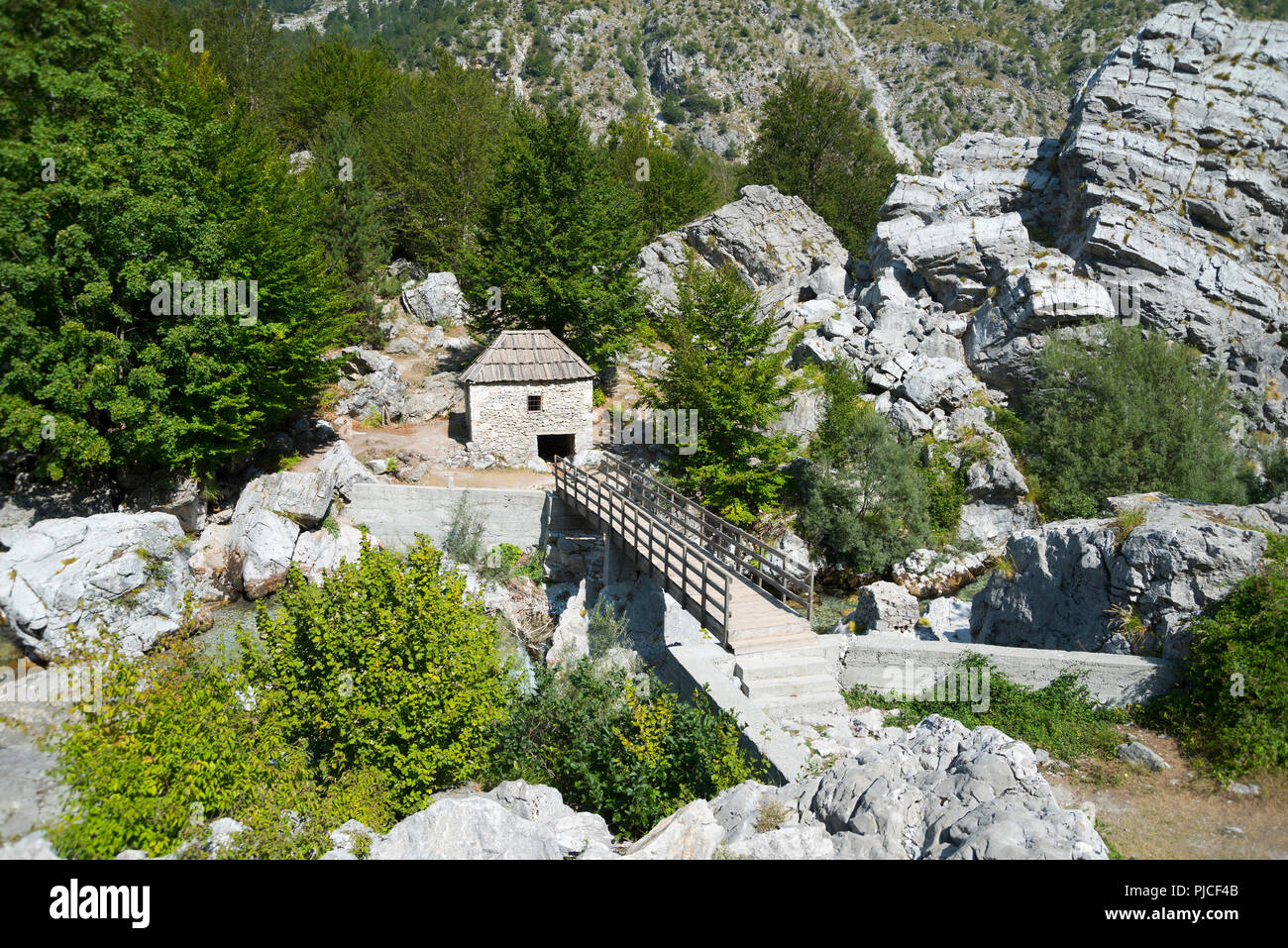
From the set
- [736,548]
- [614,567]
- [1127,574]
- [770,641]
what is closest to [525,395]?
[614,567]

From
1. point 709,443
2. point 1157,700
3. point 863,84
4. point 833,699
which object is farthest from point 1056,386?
point 863,84

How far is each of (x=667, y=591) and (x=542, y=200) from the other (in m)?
20.5

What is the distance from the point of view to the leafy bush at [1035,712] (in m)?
10.2

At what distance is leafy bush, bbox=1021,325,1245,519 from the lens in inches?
869

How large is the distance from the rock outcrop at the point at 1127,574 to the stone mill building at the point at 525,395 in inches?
594

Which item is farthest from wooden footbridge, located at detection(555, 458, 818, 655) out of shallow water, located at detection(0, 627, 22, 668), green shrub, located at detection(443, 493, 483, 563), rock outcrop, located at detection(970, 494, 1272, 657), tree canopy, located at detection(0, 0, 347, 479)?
shallow water, located at detection(0, 627, 22, 668)

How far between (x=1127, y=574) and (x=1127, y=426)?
515 inches

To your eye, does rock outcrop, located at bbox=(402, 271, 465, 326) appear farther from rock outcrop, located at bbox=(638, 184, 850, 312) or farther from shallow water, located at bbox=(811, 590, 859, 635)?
shallow water, located at bbox=(811, 590, 859, 635)

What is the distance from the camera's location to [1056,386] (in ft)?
84.1

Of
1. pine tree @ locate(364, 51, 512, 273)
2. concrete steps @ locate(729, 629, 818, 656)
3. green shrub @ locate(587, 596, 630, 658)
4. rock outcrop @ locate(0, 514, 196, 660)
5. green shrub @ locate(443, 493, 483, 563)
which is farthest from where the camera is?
pine tree @ locate(364, 51, 512, 273)

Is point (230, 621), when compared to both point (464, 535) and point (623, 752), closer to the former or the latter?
point (464, 535)

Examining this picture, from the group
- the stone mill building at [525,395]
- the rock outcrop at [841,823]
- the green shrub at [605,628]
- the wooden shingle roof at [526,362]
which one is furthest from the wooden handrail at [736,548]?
the wooden shingle roof at [526,362]

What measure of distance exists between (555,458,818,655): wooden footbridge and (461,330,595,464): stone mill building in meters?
6.04
